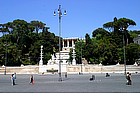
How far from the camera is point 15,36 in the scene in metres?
30.1

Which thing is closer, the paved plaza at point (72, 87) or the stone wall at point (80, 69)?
the paved plaza at point (72, 87)

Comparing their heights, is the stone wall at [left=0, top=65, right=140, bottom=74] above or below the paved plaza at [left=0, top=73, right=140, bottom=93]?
above

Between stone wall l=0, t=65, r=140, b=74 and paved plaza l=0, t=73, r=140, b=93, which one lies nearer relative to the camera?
paved plaza l=0, t=73, r=140, b=93

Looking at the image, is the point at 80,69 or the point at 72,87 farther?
the point at 80,69

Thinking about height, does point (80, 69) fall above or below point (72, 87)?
above

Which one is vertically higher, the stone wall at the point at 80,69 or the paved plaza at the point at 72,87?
the stone wall at the point at 80,69
